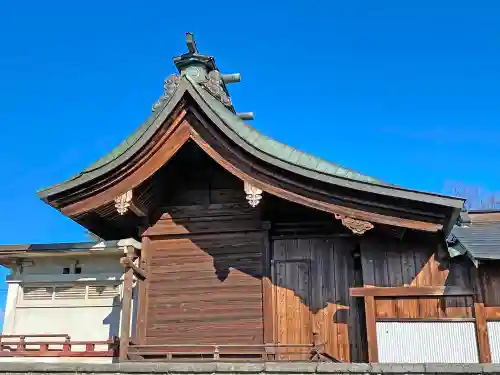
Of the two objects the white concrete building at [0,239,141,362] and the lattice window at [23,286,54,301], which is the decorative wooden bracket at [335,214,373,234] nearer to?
the white concrete building at [0,239,141,362]

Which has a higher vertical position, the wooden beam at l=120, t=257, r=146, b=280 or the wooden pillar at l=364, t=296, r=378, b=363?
the wooden beam at l=120, t=257, r=146, b=280

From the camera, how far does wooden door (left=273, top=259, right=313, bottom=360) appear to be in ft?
38.0

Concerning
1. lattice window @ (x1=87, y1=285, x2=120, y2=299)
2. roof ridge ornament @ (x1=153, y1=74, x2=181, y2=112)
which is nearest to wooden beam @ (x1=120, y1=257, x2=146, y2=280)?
lattice window @ (x1=87, y1=285, x2=120, y2=299)

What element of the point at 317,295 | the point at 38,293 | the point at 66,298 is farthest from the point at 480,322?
the point at 38,293

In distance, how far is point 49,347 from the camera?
15.2 m

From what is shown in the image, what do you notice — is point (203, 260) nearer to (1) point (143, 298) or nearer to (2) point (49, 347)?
(1) point (143, 298)

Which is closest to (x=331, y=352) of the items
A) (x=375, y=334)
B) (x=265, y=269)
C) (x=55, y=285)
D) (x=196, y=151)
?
(x=375, y=334)

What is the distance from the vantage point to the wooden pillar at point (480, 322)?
399 inches

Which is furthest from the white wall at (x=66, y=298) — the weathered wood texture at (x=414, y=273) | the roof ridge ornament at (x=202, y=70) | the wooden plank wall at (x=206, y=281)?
the weathered wood texture at (x=414, y=273)

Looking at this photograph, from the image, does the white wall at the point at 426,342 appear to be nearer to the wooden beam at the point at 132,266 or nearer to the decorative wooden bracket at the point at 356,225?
the decorative wooden bracket at the point at 356,225

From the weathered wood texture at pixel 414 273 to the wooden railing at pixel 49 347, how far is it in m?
5.84

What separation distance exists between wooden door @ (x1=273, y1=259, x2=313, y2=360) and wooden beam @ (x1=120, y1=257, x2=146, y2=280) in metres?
2.85

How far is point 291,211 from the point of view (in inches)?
484

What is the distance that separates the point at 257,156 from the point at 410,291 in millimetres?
3882
